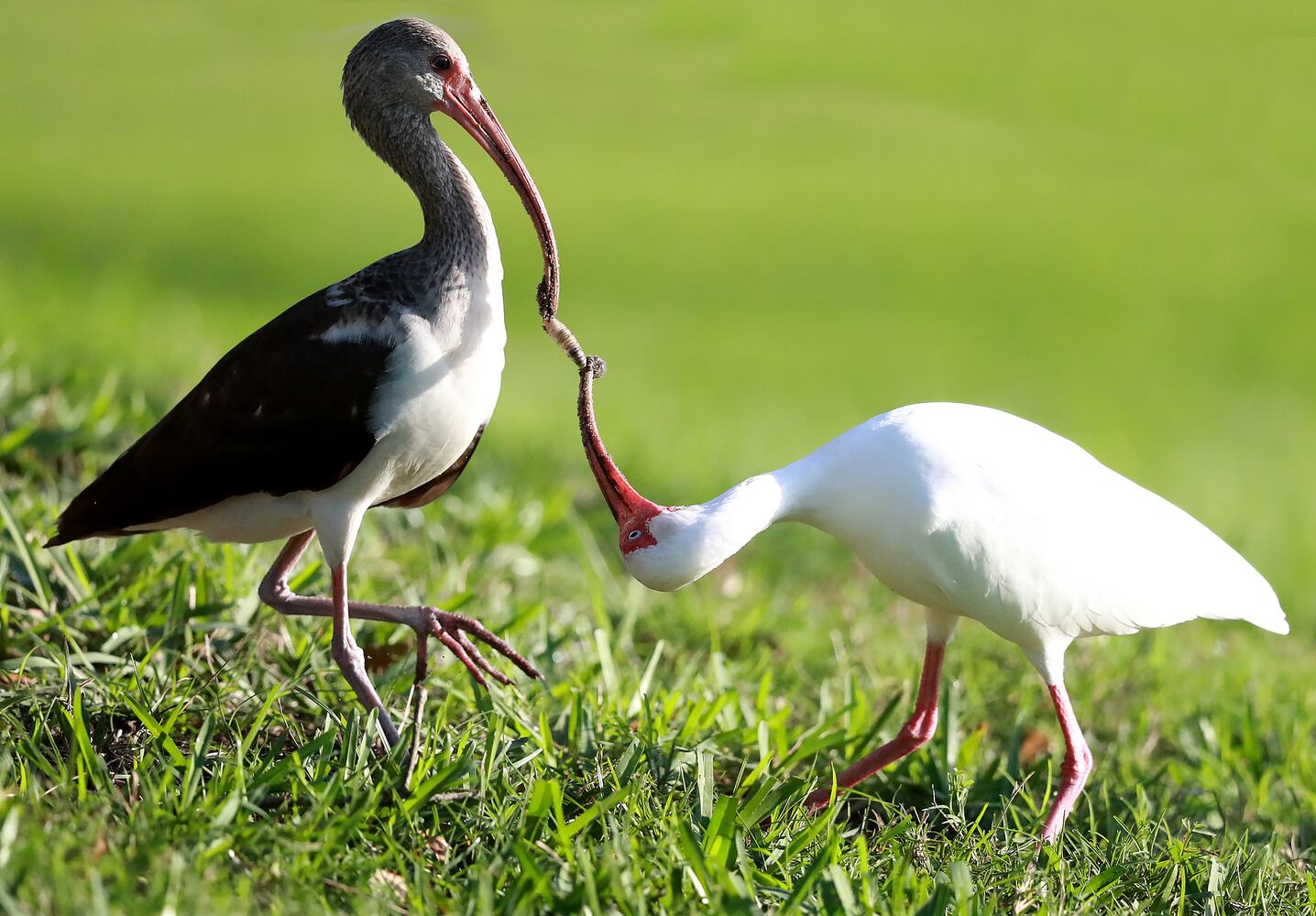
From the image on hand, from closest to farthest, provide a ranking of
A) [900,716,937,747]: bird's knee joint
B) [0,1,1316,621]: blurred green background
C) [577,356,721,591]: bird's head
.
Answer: [577,356,721,591]: bird's head → [900,716,937,747]: bird's knee joint → [0,1,1316,621]: blurred green background

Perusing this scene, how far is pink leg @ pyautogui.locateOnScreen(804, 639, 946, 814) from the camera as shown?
11.7ft

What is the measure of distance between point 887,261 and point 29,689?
11.3m

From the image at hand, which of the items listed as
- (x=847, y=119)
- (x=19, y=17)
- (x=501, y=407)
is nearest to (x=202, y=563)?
(x=501, y=407)

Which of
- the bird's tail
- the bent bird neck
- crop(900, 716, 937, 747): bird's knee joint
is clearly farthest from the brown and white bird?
the bird's tail

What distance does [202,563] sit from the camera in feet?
12.9

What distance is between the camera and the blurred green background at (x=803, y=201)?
10.7 m

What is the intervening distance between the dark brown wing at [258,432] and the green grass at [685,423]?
34cm

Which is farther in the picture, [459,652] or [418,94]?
[459,652]

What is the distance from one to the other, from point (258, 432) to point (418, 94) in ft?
2.90

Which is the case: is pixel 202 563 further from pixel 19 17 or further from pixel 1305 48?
pixel 1305 48

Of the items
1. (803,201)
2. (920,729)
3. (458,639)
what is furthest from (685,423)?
(803,201)

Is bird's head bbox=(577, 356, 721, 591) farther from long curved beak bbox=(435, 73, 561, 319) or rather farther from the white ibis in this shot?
long curved beak bbox=(435, 73, 561, 319)

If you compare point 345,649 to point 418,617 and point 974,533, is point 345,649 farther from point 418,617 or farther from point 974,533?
point 974,533

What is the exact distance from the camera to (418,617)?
342 cm
